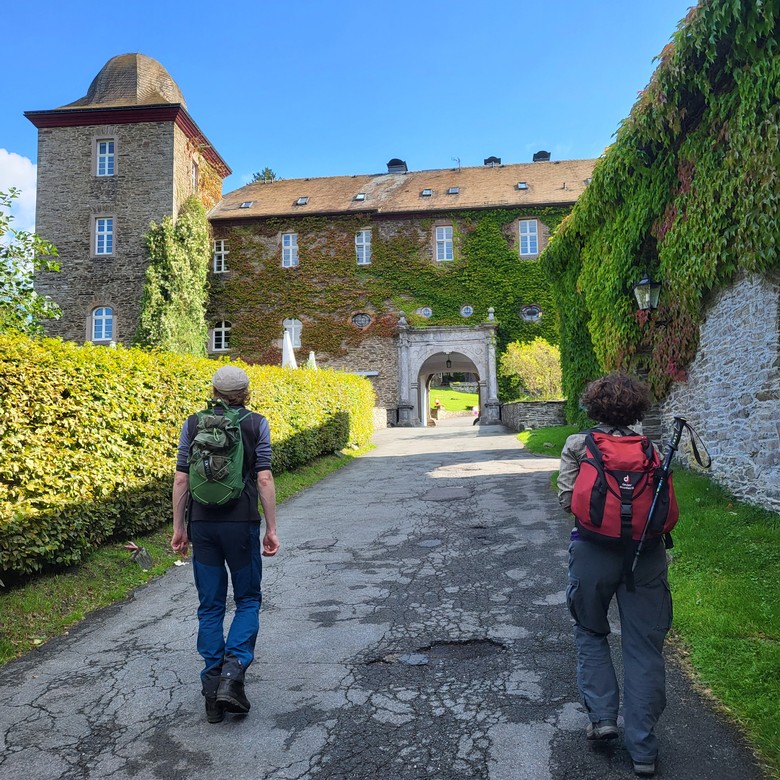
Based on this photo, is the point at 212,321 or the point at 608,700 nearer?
the point at 608,700

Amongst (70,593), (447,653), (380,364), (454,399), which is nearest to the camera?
(447,653)

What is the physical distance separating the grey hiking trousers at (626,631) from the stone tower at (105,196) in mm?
28093

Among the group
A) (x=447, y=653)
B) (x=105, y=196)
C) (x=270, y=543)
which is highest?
(x=105, y=196)

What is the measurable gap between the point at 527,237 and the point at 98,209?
63.9ft

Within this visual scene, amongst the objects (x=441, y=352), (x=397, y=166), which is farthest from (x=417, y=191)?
(x=441, y=352)

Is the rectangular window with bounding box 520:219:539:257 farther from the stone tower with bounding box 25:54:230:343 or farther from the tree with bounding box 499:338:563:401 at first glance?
the stone tower with bounding box 25:54:230:343

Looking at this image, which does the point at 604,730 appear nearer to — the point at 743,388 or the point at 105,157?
the point at 743,388

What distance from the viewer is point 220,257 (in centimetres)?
3125

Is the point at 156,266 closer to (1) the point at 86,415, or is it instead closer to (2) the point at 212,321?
(2) the point at 212,321

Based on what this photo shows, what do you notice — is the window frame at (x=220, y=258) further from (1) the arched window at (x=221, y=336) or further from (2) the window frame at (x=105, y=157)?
(2) the window frame at (x=105, y=157)

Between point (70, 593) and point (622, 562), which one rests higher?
point (622, 562)

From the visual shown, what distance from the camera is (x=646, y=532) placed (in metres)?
2.80

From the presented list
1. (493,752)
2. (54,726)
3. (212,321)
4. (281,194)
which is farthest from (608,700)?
(281,194)

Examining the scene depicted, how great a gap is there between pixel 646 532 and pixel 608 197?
9.38m
